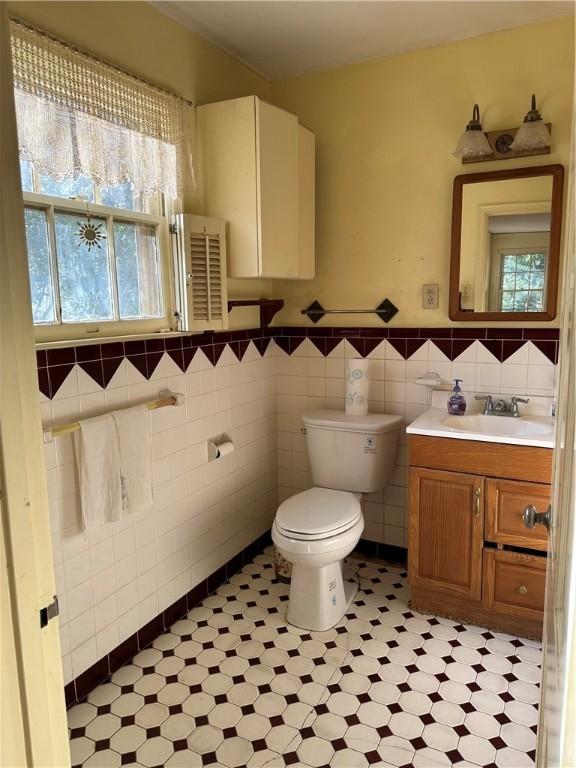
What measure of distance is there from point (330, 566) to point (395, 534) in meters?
0.63

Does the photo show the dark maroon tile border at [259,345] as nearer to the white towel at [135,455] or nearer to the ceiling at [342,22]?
the white towel at [135,455]

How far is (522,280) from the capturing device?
238 cm

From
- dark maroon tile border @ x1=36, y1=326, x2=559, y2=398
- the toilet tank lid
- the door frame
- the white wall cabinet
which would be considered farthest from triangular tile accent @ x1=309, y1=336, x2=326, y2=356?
the door frame

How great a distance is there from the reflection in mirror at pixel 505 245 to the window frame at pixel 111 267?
132 cm

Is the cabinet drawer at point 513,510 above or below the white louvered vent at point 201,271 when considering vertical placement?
below

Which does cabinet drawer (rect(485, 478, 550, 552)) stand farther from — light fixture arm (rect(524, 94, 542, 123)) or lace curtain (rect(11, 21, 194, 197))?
lace curtain (rect(11, 21, 194, 197))

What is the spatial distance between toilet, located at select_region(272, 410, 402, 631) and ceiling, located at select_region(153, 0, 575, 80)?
169 cm

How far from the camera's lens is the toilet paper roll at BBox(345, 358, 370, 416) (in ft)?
8.76

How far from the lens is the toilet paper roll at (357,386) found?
105 inches

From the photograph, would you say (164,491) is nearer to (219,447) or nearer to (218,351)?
(219,447)

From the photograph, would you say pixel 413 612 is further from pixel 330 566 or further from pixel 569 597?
pixel 569 597

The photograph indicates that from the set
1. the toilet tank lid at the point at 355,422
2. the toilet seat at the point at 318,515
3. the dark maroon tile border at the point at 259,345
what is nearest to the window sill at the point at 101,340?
the dark maroon tile border at the point at 259,345

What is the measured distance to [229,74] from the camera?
8.18ft

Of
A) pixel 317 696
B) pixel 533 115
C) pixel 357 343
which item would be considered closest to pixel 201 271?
pixel 357 343
